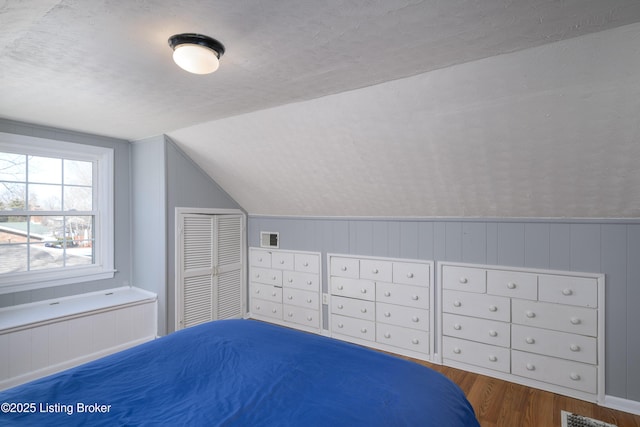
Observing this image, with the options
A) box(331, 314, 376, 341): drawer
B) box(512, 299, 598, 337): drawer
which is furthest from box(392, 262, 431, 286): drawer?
box(512, 299, 598, 337): drawer

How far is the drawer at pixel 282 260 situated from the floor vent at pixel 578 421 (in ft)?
9.50

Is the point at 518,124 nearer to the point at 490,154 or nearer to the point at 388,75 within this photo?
the point at 490,154

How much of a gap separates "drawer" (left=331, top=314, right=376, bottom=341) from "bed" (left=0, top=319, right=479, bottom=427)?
5.65ft

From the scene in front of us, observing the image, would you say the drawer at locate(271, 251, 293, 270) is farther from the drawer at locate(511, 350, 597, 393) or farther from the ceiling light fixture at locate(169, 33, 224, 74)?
the ceiling light fixture at locate(169, 33, 224, 74)

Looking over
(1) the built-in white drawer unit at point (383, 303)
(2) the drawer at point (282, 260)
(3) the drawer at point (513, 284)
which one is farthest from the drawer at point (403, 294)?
(2) the drawer at point (282, 260)

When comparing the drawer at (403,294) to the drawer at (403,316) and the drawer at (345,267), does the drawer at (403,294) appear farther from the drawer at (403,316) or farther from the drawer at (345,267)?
the drawer at (345,267)

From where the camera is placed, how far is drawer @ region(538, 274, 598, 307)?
101 inches

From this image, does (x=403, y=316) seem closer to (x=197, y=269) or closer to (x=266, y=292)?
(x=266, y=292)

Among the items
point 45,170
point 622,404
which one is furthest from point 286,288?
point 622,404

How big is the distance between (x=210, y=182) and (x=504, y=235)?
3248mm

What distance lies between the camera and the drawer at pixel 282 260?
13.6ft

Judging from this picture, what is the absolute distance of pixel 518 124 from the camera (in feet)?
6.95

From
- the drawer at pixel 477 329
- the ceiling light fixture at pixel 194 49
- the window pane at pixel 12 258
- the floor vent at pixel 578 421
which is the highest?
the ceiling light fixture at pixel 194 49

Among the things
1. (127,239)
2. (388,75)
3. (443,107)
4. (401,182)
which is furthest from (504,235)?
(127,239)
